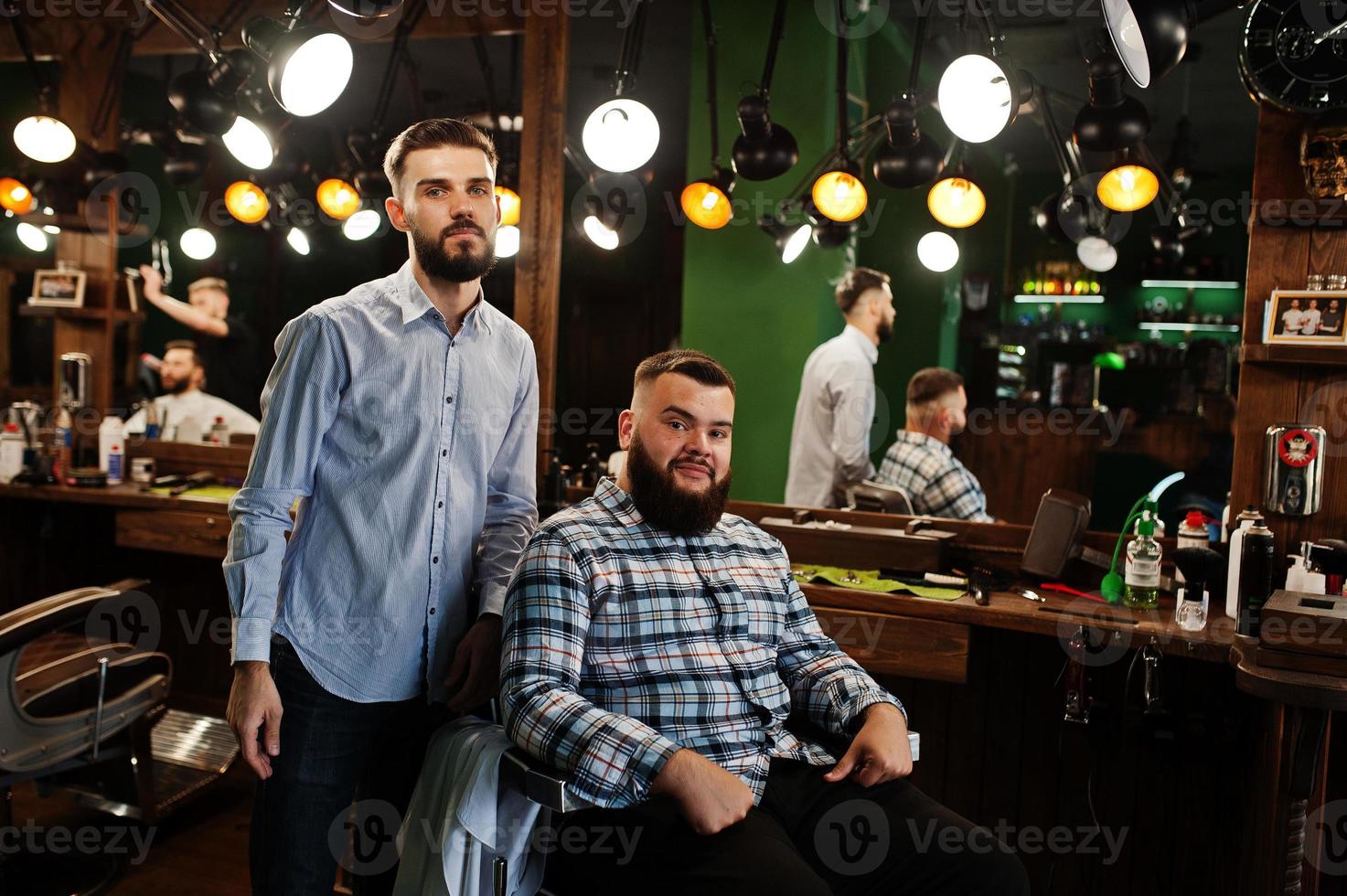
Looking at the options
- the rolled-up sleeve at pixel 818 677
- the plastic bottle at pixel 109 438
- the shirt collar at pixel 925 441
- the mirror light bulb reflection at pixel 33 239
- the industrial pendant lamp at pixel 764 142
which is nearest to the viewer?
the rolled-up sleeve at pixel 818 677

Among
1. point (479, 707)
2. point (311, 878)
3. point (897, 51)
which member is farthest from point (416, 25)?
point (311, 878)

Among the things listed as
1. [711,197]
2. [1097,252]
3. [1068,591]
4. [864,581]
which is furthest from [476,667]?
[1097,252]

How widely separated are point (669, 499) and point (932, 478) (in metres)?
1.57

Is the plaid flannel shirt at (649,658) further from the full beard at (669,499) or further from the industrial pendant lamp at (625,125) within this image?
the industrial pendant lamp at (625,125)

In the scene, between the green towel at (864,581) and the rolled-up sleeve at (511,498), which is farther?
the green towel at (864,581)

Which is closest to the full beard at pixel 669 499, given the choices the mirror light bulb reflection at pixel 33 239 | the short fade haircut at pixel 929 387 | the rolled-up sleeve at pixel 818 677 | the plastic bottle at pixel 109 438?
the rolled-up sleeve at pixel 818 677

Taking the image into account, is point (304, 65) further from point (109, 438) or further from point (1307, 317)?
point (1307, 317)

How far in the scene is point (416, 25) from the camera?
3854 millimetres

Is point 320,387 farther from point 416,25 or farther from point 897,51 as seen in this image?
point 897,51

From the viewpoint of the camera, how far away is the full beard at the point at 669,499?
193cm

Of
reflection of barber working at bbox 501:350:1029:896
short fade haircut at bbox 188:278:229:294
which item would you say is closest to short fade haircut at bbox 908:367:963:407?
reflection of barber working at bbox 501:350:1029:896

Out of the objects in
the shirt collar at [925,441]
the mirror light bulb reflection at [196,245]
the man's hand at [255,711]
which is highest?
the mirror light bulb reflection at [196,245]

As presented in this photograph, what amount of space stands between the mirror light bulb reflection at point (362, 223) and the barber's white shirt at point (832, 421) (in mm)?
2050

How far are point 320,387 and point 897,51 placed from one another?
3480 mm
